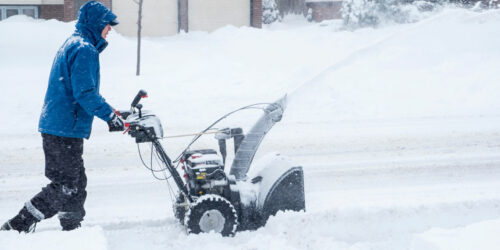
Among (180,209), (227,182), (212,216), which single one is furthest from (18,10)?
(212,216)

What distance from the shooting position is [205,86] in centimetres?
1258

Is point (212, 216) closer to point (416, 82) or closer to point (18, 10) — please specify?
point (416, 82)

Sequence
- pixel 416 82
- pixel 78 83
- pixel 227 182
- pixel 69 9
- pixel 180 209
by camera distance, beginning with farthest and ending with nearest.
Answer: pixel 69 9
pixel 416 82
pixel 180 209
pixel 227 182
pixel 78 83

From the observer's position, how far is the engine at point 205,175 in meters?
4.28

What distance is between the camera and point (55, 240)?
3.57 meters

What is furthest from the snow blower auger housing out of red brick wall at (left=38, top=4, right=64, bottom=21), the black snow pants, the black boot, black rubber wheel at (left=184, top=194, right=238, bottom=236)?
red brick wall at (left=38, top=4, right=64, bottom=21)

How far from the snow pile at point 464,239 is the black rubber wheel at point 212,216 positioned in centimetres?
138

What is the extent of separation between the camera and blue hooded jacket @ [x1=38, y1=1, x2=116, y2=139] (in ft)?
13.0

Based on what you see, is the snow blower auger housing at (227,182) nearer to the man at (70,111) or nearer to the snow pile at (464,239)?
the man at (70,111)

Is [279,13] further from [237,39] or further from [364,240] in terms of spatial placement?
[364,240]

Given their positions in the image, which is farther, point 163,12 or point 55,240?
point 163,12

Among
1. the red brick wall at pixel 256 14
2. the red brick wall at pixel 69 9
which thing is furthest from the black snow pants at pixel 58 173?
the red brick wall at pixel 256 14

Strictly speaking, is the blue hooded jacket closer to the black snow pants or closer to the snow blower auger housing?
Result: the black snow pants

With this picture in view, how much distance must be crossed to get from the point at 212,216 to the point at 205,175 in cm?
32
